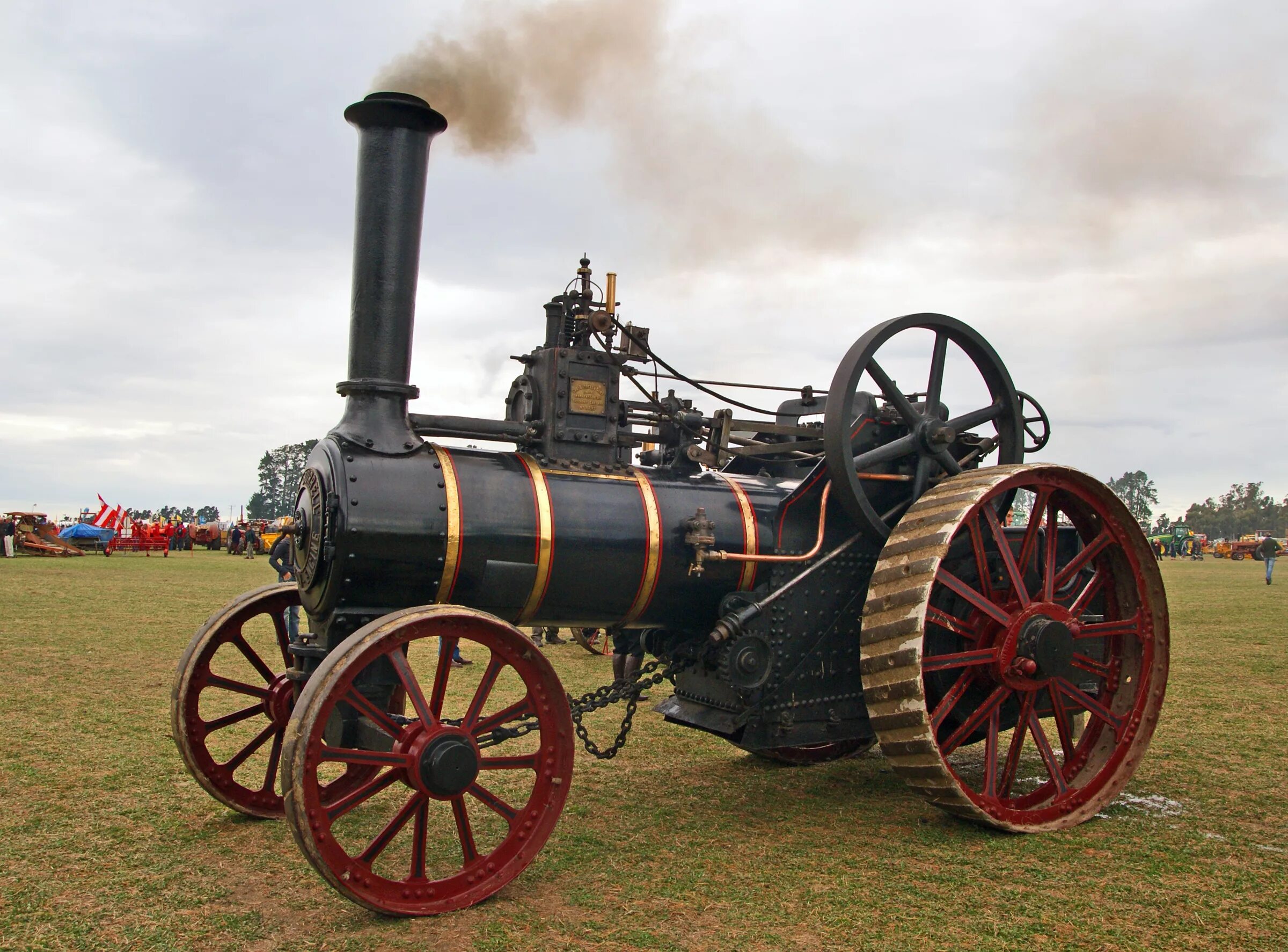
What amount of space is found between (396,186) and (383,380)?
0.74 m

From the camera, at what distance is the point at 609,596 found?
4.16 m

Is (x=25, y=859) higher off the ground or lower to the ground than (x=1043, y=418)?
lower

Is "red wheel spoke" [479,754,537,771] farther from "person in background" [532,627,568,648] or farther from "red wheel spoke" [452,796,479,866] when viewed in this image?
"person in background" [532,627,568,648]

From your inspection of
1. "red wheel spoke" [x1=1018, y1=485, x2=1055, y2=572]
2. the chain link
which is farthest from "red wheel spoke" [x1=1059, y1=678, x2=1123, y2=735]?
the chain link

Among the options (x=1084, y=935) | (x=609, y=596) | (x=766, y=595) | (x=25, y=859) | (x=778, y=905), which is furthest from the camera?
(x=766, y=595)

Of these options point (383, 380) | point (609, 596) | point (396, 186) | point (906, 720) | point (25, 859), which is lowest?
point (25, 859)

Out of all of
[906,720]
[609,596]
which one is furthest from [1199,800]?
[609,596]

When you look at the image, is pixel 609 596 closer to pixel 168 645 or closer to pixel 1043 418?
pixel 1043 418

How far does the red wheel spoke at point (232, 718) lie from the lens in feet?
13.7

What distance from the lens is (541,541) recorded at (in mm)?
3916

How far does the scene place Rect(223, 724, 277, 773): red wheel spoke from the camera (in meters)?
4.19

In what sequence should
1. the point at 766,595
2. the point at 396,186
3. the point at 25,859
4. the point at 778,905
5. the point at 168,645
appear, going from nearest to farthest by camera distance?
the point at 778,905 < the point at 25,859 < the point at 396,186 < the point at 766,595 < the point at 168,645

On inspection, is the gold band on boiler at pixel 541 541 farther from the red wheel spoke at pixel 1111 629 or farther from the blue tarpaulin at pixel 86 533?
the blue tarpaulin at pixel 86 533

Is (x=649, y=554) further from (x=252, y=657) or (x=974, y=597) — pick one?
(x=252, y=657)
